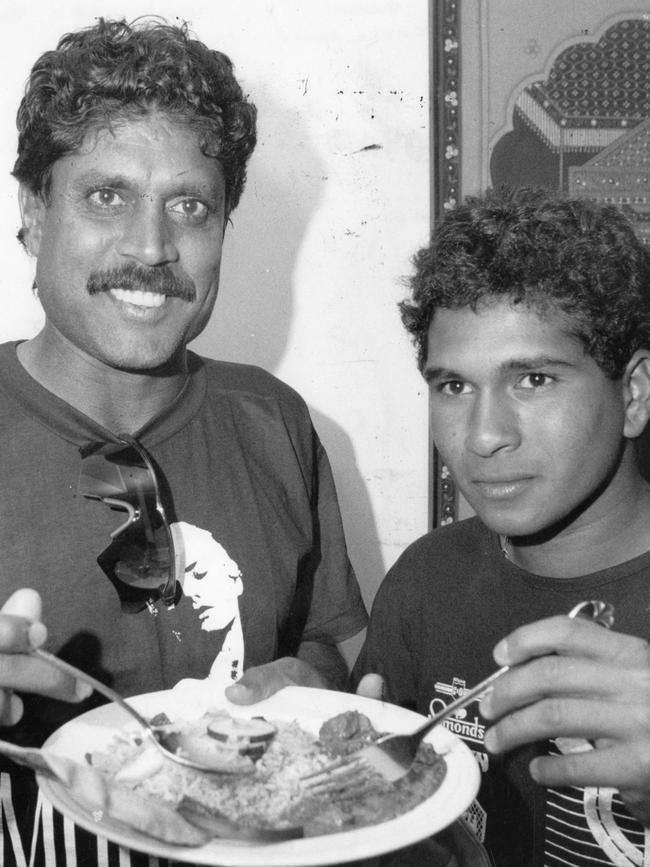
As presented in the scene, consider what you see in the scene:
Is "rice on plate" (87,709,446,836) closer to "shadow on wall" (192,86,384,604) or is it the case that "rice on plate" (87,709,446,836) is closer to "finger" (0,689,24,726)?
"finger" (0,689,24,726)

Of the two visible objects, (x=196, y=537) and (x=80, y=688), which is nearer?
(x=80, y=688)

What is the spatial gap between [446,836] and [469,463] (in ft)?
1.54

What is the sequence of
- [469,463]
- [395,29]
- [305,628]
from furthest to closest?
[395,29] < [305,628] < [469,463]

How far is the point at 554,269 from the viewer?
1.29 metres

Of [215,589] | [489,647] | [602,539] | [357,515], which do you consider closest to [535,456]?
[602,539]

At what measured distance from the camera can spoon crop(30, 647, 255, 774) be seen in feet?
3.20

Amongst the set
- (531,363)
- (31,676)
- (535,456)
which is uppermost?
(531,363)

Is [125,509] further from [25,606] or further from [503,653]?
[503,653]

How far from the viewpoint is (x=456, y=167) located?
7.12ft

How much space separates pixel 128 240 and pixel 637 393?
0.75 metres

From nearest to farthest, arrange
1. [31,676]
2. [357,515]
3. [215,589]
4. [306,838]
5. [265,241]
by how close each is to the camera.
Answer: [306,838], [31,676], [215,589], [265,241], [357,515]

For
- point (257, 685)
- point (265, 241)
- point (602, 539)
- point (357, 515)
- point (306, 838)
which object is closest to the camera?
point (306, 838)

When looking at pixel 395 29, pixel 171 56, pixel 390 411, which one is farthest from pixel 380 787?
pixel 395 29

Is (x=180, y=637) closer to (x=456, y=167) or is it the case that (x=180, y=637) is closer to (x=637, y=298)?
(x=637, y=298)
